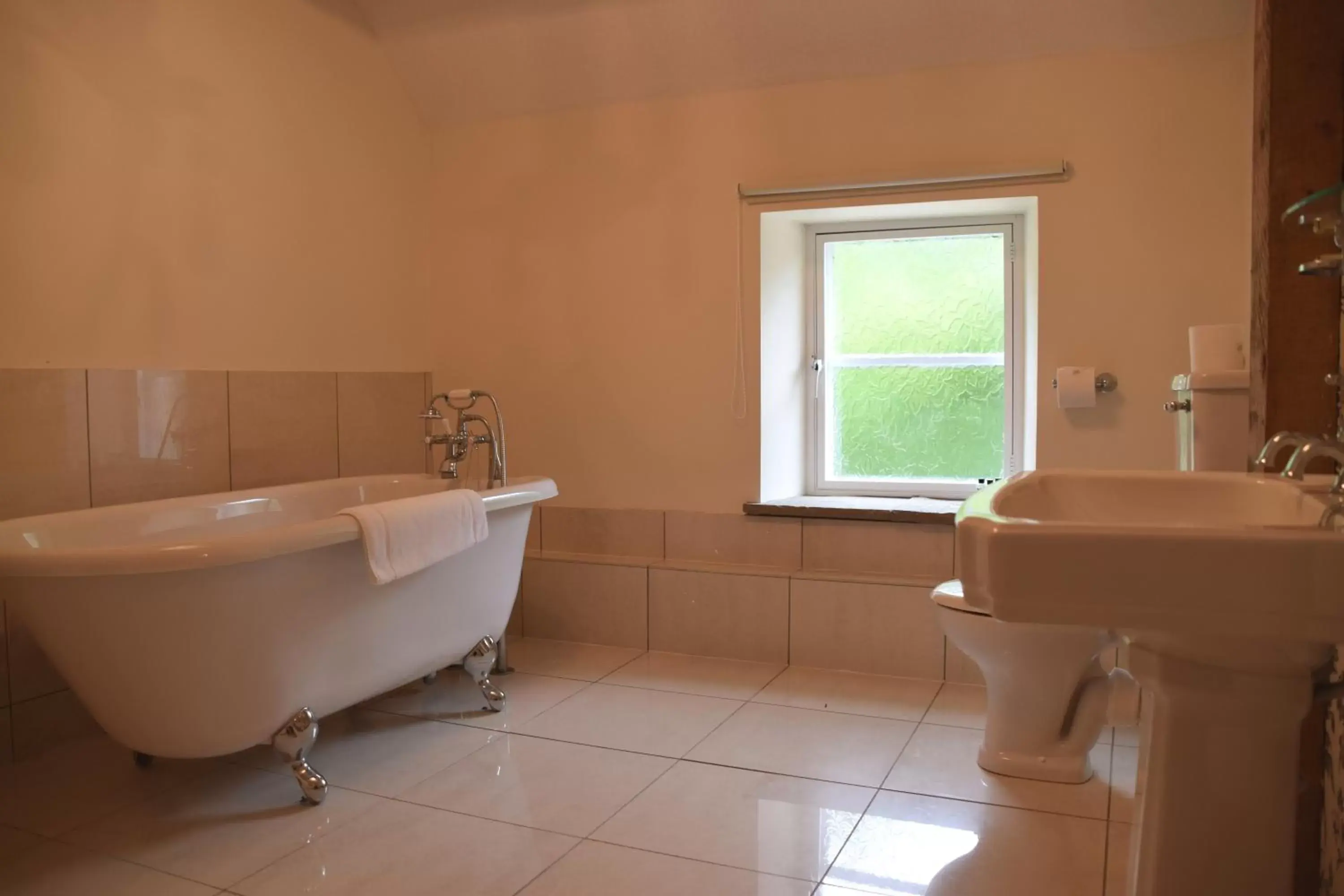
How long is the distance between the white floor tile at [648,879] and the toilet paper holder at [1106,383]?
1.66m

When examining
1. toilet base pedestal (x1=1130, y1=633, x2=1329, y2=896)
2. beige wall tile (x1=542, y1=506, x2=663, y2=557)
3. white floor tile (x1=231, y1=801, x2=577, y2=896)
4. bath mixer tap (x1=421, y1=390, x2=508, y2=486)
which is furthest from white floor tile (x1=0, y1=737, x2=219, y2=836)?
toilet base pedestal (x1=1130, y1=633, x2=1329, y2=896)

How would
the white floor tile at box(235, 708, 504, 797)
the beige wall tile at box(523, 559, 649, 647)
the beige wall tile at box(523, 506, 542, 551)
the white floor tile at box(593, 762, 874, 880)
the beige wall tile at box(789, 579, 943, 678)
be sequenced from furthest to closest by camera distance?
the beige wall tile at box(523, 506, 542, 551) → the beige wall tile at box(523, 559, 649, 647) → the beige wall tile at box(789, 579, 943, 678) → the white floor tile at box(235, 708, 504, 797) → the white floor tile at box(593, 762, 874, 880)

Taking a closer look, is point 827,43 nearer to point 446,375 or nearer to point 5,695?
point 446,375

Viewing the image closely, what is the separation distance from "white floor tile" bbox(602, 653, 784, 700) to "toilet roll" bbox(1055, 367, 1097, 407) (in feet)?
3.83

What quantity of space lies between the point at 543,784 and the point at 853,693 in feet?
3.31

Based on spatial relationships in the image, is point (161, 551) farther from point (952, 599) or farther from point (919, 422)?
point (919, 422)

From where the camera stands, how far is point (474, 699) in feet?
Result: 9.53

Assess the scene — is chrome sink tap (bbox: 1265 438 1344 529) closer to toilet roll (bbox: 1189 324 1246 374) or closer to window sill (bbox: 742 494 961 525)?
toilet roll (bbox: 1189 324 1246 374)

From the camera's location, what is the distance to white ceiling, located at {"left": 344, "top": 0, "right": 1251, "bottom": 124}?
2760 millimetres

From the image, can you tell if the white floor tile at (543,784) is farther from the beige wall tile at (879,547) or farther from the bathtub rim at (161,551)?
the beige wall tile at (879,547)

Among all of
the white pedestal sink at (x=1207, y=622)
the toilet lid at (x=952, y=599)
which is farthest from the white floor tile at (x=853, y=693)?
the white pedestal sink at (x=1207, y=622)

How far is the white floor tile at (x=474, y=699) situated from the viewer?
275cm

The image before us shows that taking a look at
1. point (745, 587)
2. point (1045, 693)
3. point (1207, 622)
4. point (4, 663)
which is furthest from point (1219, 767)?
point (4, 663)

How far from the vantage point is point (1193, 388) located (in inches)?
87.4
